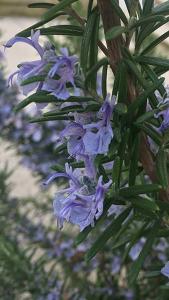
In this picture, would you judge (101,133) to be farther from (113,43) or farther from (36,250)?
(36,250)

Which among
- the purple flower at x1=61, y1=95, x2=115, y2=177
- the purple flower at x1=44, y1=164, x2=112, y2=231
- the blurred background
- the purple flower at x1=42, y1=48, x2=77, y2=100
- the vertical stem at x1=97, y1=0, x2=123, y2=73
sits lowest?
the blurred background

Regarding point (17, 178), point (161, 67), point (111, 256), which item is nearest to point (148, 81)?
point (161, 67)

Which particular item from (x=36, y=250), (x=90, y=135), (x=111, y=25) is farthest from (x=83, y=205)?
(x=36, y=250)

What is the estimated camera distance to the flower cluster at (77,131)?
1.31 feet

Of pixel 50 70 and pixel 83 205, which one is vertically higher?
pixel 50 70

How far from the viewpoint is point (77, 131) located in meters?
0.42

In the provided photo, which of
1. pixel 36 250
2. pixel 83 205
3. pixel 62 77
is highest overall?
pixel 62 77

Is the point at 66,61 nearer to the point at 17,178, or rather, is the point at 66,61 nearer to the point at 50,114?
the point at 50,114

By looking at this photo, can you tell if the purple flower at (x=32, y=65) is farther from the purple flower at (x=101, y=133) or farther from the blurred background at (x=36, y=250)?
the blurred background at (x=36, y=250)

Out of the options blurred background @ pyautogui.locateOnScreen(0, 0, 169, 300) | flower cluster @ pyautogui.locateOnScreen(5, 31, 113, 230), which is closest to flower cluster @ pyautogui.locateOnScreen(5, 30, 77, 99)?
flower cluster @ pyautogui.locateOnScreen(5, 31, 113, 230)

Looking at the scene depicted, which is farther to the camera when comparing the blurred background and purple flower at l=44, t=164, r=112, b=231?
the blurred background

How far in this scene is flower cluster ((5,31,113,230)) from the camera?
40 centimetres

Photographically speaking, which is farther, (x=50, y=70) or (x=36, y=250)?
(x=36, y=250)

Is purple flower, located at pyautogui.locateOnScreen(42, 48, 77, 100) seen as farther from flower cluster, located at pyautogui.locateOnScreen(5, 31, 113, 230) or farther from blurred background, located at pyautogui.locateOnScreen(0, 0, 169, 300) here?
blurred background, located at pyautogui.locateOnScreen(0, 0, 169, 300)
